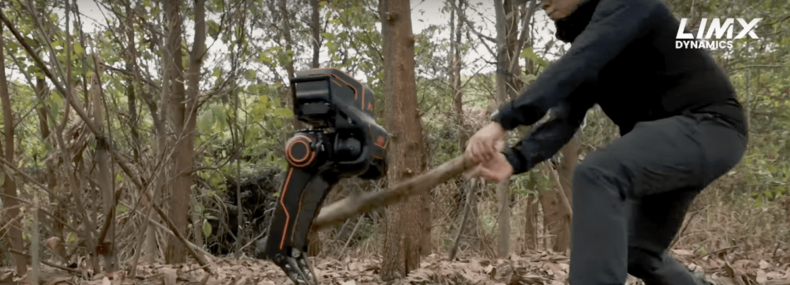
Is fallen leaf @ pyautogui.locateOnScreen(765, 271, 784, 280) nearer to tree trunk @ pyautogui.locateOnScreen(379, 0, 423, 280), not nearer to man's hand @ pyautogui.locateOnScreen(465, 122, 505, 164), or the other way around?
tree trunk @ pyautogui.locateOnScreen(379, 0, 423, 280)

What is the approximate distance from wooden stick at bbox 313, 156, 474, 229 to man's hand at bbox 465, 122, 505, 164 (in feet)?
0.16

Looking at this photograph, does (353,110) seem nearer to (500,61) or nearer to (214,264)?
(214,264)

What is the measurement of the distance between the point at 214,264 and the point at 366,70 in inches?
162

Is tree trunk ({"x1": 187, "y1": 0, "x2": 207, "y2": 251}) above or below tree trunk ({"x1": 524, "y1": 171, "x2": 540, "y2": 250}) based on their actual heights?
above

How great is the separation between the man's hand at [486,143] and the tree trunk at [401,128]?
Answer: 75.1 inches

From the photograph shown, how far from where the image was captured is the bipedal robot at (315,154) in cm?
217

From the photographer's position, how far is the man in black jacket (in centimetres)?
150

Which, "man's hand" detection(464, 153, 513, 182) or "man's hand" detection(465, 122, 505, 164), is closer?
"man's hand" detection(465, 122, 505, 164)

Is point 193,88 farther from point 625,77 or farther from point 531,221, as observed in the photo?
point 531,221

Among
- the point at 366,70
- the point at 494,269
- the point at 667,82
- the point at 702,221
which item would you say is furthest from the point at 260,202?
the point at 667,82

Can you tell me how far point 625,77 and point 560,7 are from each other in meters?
Result: 0.30

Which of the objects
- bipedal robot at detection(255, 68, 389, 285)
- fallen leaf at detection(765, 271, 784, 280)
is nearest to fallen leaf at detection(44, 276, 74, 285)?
bipedal robot at detection(255, 68, 389, 285)

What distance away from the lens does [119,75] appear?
507 centimetres

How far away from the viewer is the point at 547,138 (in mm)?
2002
